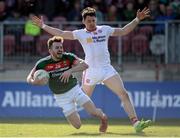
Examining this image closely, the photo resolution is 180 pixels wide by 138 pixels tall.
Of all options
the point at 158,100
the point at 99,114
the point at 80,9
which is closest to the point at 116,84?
the point at 99,114

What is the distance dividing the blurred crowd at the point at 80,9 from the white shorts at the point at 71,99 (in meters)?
9.01

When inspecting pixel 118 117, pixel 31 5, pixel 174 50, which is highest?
pixel 31 5

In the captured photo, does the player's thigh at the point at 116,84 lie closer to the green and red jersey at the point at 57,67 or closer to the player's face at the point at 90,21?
the green and red jersey at the point at 57,67

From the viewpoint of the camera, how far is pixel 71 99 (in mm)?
15914

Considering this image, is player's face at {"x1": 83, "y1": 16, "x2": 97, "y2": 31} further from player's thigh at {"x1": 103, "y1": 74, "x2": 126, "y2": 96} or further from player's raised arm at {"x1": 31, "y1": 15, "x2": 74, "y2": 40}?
player's thigh at {"x1": 103, "y1": 74, "x2": 126, "y2": 96}

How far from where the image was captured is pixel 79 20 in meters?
25.0

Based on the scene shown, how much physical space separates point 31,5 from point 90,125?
7.41m

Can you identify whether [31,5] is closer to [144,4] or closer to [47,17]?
[47,17]

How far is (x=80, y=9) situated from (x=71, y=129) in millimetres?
8394

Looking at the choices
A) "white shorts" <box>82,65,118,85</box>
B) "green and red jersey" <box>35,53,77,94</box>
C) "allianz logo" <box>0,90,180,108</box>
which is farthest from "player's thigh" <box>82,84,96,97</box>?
"allianz logo" <box>0,90,180,108</box>

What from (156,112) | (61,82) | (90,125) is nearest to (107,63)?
(61,82)

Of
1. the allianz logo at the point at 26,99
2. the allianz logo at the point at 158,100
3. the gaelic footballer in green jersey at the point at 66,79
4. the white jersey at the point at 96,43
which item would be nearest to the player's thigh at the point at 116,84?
the white jersey at the point at 96,43

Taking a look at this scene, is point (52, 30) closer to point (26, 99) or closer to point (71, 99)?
point (71, 99)

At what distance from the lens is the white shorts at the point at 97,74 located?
53.6 feet
